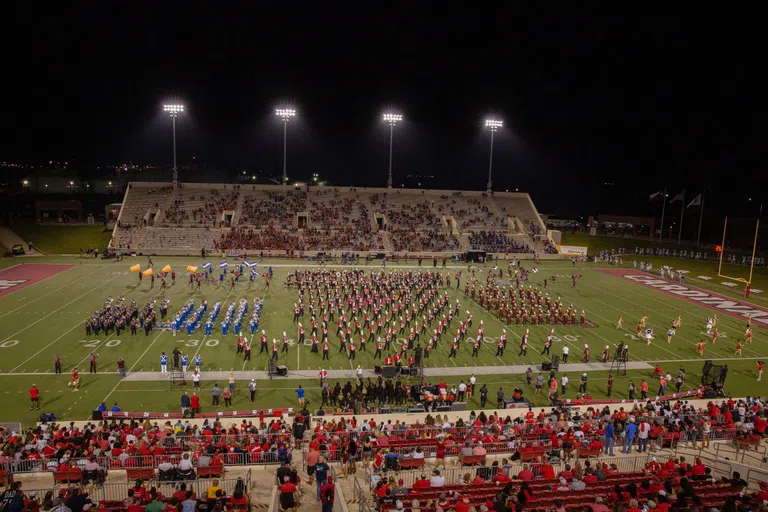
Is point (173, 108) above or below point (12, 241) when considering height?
above

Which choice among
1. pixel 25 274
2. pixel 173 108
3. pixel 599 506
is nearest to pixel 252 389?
pixel 599 506

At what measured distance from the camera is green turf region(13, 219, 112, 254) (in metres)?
47.1

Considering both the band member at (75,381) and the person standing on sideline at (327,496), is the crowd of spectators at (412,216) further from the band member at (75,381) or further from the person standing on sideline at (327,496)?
the person standing on sideline at (327,496)

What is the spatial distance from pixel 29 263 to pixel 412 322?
3366 cm

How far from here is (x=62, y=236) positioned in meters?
49.7

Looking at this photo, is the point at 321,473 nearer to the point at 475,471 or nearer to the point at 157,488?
the point at 157,488

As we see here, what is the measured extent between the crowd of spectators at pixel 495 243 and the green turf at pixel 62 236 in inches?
1425

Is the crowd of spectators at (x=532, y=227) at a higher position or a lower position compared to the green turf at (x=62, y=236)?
higher

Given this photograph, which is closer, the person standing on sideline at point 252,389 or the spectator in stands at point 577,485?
the spectator in stands at point 577,485

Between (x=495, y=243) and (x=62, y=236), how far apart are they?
43.2 meters

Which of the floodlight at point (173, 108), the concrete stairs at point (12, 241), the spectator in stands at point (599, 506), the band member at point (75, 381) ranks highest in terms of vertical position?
the floodlight at point (173, 108)

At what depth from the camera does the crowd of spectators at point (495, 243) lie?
52.2m

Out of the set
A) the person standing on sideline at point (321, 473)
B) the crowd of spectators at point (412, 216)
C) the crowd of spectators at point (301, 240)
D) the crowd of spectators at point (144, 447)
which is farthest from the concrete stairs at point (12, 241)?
the person standing on sideline at point (321, 473)

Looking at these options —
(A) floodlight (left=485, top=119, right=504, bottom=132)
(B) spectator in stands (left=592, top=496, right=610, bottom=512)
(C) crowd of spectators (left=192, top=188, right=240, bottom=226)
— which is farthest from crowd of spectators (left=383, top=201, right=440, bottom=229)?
(B) spectator in stands (left=592, top=496, right=610, bottom=512)
